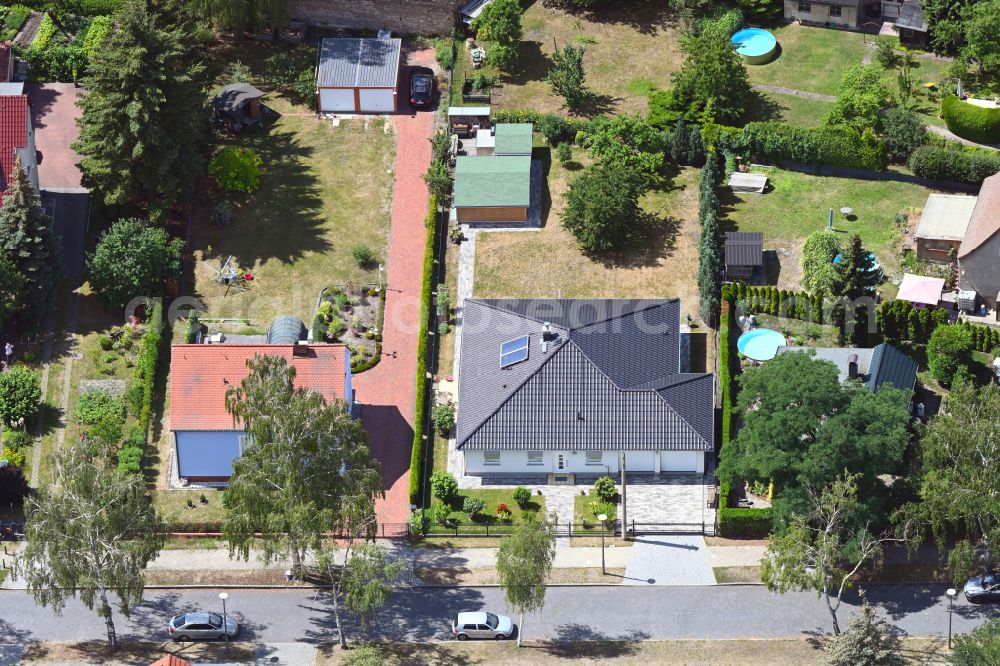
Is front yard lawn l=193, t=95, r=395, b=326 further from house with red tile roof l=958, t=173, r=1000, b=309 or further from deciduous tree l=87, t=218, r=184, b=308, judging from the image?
house with red tile roof l=958, t=173, r=1000, b=309

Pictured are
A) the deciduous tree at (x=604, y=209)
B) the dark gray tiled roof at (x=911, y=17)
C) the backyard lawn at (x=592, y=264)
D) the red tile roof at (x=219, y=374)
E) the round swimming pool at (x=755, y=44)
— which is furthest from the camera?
the round swimming pool at (x=755, y=44)

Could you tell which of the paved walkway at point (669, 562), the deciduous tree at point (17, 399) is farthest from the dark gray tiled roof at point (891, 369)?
the deciduous tree at point (17, 399)

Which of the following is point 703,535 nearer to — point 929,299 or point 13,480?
point 929,299

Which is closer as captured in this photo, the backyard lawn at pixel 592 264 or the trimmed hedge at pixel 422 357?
the trimmed hedge at pixel 422 357

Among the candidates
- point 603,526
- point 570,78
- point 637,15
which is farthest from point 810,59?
point 603,526

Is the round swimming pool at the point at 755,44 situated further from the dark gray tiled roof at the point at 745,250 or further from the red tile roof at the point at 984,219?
the red tile roof at the point at 984,219

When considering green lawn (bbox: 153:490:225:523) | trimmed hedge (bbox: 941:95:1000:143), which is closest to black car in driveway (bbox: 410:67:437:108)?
trimmed hedge (bbox: 941:95:1000:143)

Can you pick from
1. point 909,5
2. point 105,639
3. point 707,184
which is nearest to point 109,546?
point 105,639
